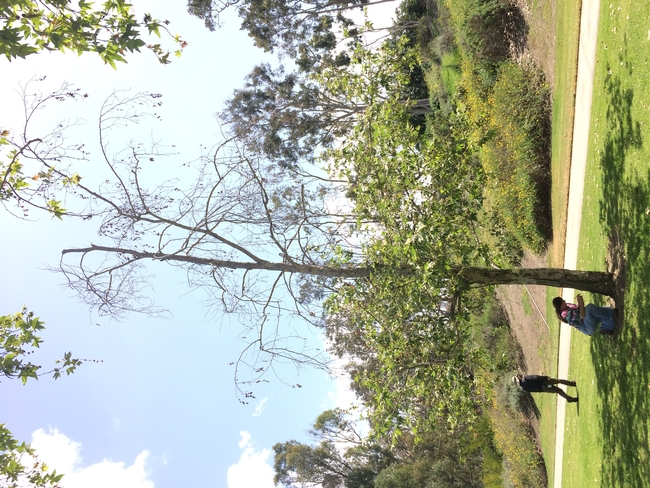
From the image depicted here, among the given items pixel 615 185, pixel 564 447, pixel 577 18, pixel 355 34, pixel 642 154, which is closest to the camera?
pixel 642 154

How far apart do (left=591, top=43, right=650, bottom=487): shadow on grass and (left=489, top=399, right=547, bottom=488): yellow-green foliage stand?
809cm

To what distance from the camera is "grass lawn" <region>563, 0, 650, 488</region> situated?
705 cm

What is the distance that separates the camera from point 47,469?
849 centimetres

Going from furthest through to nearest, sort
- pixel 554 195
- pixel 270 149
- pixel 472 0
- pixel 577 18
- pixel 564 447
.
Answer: pixel 270 149, pixel 472 0, pixel 554 195, pixel 564 447, pixel 577 18

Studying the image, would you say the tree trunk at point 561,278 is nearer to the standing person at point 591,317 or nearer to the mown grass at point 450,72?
the standing person at point 591,317

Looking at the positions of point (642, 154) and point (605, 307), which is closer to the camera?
point (642, 154)

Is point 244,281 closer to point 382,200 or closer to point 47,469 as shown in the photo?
point 382,200

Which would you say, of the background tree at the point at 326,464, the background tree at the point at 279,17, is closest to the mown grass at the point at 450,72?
the background tree at the point at 279,17

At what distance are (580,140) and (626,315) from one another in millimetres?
4508

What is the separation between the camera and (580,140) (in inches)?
408

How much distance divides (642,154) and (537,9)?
27.7 ft

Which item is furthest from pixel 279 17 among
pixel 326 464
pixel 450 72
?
pixel 326 464

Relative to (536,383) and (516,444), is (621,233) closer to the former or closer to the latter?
(536,383)

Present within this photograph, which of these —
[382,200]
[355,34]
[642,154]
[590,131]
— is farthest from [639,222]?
[355,34]
